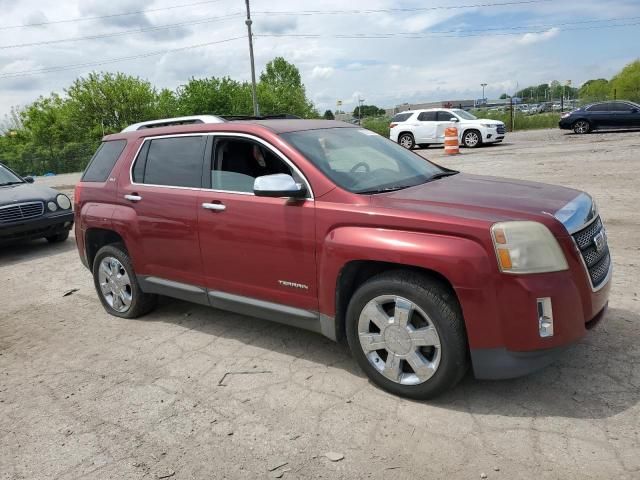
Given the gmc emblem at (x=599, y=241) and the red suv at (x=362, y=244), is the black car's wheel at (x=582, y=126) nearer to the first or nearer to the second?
the red suv at (x=362, y=244)

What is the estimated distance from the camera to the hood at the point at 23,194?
8390 millimetres

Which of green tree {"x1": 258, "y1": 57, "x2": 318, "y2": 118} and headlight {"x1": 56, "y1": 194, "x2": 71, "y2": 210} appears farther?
green tree {"x1": 258, "y1": 57, "x2": 318, "y2": 118}

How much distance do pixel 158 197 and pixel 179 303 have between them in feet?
4.77

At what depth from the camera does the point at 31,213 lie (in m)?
8.45

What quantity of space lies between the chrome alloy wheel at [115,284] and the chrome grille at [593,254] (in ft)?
12.6

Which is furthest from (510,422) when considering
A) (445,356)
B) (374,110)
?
(374,110)

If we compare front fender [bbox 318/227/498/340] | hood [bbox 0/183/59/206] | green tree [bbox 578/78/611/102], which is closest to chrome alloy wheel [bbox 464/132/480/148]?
hood [bbox 0/183/59/206]

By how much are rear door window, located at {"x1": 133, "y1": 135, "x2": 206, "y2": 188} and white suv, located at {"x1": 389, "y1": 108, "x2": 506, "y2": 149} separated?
1778 centimetres

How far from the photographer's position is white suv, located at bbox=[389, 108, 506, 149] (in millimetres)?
21312

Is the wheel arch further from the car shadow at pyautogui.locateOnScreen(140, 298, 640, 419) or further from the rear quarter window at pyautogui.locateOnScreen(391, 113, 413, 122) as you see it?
the rear quarter window at pyautogui.locateOnScreen(391, 113, 413, 122)

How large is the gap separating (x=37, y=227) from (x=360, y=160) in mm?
6465

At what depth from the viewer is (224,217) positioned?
402cm

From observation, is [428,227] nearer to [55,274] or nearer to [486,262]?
[486,262]

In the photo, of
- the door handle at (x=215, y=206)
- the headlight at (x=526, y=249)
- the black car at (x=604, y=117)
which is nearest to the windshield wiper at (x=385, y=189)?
the headlight at (x=526, y=249)
